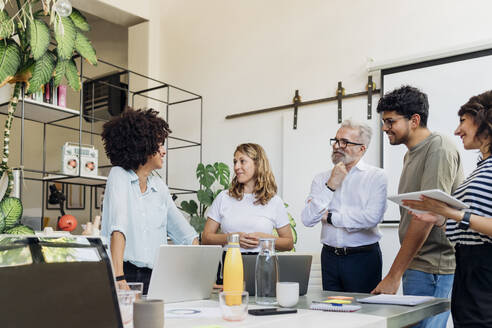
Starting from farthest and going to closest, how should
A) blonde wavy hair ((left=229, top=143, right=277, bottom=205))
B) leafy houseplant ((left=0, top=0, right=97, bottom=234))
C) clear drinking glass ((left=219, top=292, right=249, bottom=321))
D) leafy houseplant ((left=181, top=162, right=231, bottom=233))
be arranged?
1. leafy houseplant ((left=181, top=162, right=231, bottom=233))
2. leafy houseplant ((left=0, top=0, right=97, bottom=234))
3. blonde wavy hair ((left=229, top=143, right=277, bottom=205))
4. clear drinking glass ((left=219, top=292, right=249, bottom=321))

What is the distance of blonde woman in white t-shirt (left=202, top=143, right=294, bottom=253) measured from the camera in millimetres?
2451

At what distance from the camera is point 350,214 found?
242cm

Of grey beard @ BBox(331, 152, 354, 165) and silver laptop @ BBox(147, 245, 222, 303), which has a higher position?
grey beard @ BBox(331, 152, 354, 165)

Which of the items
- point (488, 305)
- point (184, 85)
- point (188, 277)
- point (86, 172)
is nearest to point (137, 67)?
point (184, 85)

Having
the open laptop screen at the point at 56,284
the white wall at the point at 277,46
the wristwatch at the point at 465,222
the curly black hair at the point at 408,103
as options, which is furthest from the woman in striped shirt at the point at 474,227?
the white wall at the point at 277,46

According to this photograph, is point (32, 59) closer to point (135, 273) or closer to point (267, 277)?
point (135, 273)

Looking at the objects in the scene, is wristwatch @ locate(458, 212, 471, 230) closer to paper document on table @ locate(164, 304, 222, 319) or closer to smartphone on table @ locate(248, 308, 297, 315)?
smartphone on table @ locate(248, 308, 297, 315)

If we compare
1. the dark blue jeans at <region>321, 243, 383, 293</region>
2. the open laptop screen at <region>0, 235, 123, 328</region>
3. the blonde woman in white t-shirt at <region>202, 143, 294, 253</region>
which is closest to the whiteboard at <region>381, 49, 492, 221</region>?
the dark blue jeans at <region>321, 243, 383, 293</region>

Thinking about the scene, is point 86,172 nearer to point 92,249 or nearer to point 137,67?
point 137,67

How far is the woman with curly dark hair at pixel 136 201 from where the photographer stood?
5.96ft

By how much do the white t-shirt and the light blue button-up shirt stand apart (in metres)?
0.50

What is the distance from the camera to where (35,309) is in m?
0.80

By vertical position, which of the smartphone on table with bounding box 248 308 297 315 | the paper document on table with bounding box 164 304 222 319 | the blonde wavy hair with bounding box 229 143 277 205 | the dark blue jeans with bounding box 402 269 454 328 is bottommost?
the dark blue jeans with bounding box 402 269 454 328

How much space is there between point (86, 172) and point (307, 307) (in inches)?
116
